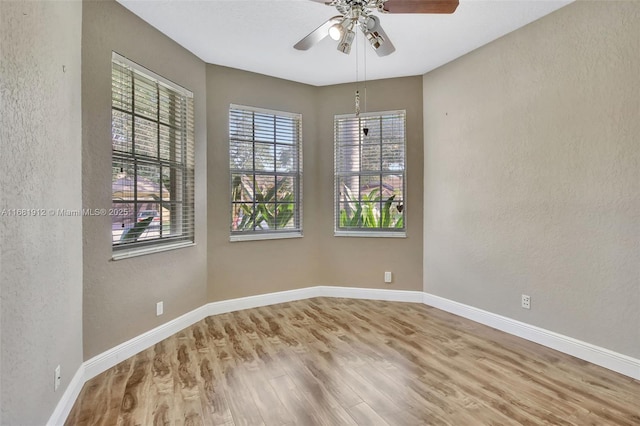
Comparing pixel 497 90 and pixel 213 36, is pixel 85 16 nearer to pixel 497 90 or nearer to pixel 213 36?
pixel 213 36

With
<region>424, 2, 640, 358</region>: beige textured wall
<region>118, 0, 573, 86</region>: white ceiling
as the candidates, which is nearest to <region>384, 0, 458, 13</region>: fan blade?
<region>118, 0, 573, 86</region>: white ceiling

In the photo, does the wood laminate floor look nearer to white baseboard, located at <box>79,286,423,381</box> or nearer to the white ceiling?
white baseboard, located at <box>79,286,423,381</box>

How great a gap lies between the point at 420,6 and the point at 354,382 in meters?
2.45

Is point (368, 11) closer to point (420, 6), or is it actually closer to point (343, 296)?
point (420, 6)

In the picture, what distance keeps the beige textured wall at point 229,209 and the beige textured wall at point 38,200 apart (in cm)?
149

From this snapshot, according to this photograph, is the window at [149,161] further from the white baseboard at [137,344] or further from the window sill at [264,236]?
the white baseboard at [137,344]

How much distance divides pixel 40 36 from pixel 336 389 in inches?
101

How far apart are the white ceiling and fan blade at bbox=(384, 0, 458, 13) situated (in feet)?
2.14

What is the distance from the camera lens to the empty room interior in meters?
1.76

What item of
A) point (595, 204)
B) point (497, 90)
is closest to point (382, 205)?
point (497, 90)

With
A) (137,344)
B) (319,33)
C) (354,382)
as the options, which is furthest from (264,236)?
(319,33)

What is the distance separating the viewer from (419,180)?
385 centimetres

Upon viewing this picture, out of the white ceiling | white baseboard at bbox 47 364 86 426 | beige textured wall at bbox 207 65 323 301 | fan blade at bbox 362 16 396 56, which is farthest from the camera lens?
beige textured wall at bbox 207 65 323 301

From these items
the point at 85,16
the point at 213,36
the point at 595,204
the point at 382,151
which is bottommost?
the point at 595,204
